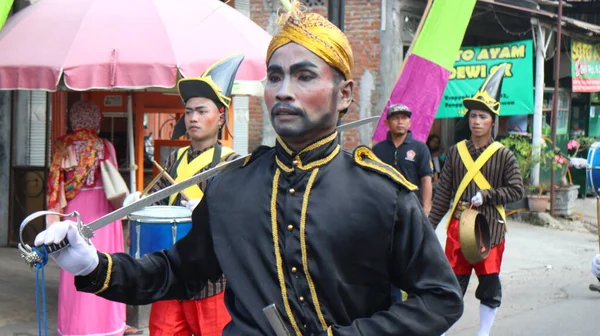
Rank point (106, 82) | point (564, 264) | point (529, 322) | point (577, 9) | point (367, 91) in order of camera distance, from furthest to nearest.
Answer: point (577, 9) → point (367, 91) → point (564, 264) → point (529, 322) → point (106, 82)

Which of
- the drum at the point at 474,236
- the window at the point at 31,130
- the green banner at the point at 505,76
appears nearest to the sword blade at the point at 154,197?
the drum at the point at 474,236

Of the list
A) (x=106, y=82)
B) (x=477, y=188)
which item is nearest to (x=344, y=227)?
(x=106, y=82)

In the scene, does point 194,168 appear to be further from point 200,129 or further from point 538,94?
point 538,94

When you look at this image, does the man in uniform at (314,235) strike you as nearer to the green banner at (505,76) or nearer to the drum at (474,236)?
the drum at (474,236)

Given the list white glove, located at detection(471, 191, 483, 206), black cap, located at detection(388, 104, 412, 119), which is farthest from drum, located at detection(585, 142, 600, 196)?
black cap, located at detection(388, 104, 412, 119)

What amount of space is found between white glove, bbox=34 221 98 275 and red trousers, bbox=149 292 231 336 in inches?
93.6

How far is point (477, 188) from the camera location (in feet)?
24.5

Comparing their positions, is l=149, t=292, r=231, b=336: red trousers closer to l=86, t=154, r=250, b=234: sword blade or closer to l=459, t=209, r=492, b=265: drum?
l=86, t=154, r=250, b=234: sword blade

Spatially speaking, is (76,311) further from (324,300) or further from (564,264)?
(564,264)

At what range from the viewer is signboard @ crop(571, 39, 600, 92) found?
58.6ft

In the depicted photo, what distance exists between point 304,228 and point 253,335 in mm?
360

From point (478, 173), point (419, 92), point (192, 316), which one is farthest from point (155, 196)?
point (419, 92)

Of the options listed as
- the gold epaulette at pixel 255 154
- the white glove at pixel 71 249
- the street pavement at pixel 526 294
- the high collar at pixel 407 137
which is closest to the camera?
the white glove at pixel 71 249

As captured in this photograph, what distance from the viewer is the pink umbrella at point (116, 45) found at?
6709 mm
